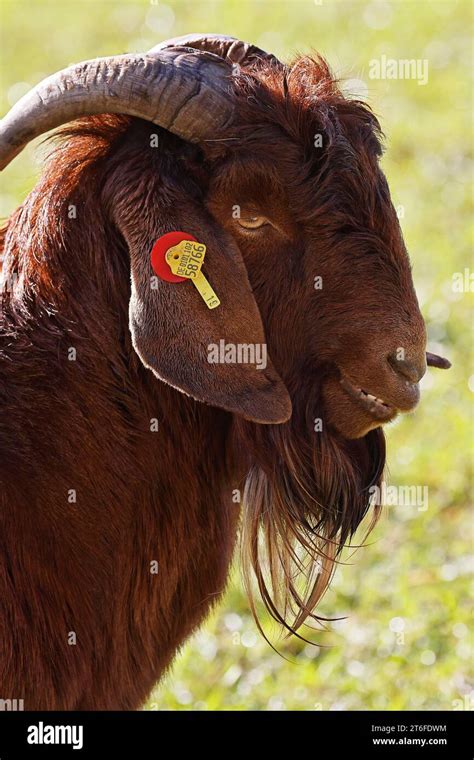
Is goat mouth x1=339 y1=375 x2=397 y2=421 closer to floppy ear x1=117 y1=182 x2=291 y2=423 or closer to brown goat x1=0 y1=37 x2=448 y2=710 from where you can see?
brown goat x1=0 y1=37 x2=448 y2=710

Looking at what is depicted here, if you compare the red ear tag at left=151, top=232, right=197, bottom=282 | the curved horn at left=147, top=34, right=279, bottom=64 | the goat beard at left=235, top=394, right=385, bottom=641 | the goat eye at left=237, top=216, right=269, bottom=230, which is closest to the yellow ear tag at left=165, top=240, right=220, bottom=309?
the red ear tag at left=151, top=232, right=197, bottom=282

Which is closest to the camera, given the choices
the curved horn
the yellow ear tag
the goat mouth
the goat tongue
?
the yellow ear tag

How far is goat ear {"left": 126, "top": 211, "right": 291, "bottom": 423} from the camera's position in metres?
3.54

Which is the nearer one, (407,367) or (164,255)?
(164,255)

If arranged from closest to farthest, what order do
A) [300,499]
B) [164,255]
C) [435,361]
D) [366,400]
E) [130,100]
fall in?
[164,255], [130,100], [366,400], [300,499], [435,361]

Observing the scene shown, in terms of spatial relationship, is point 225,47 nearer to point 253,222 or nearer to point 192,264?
point 253,222

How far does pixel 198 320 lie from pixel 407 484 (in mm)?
4141

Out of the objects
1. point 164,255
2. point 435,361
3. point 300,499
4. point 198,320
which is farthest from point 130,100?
point 435,361

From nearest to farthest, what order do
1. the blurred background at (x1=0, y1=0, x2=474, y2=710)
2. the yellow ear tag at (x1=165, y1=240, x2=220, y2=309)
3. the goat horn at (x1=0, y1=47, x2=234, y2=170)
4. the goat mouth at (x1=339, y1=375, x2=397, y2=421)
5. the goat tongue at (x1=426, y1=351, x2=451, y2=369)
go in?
the yellow ear tag at (x1=165, y1=240, x2=220, y2=309)
the goat horn at (x1=0, y1=47, x2=234, y2=170)
the goat mouth at (x1=339, y1=375, x2=397, y2=421)
the goat tongue at (x1=426, y1=351, x2=451, y2=369)
the blurred background at (x1=0, y1=0, x2=474, y2=710)

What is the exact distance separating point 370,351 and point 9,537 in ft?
4.28

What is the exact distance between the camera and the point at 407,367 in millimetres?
3730

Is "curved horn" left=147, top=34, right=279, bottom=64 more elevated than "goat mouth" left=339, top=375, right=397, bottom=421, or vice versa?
"curved horn" left=147, top=34, right=279, bottom=64
